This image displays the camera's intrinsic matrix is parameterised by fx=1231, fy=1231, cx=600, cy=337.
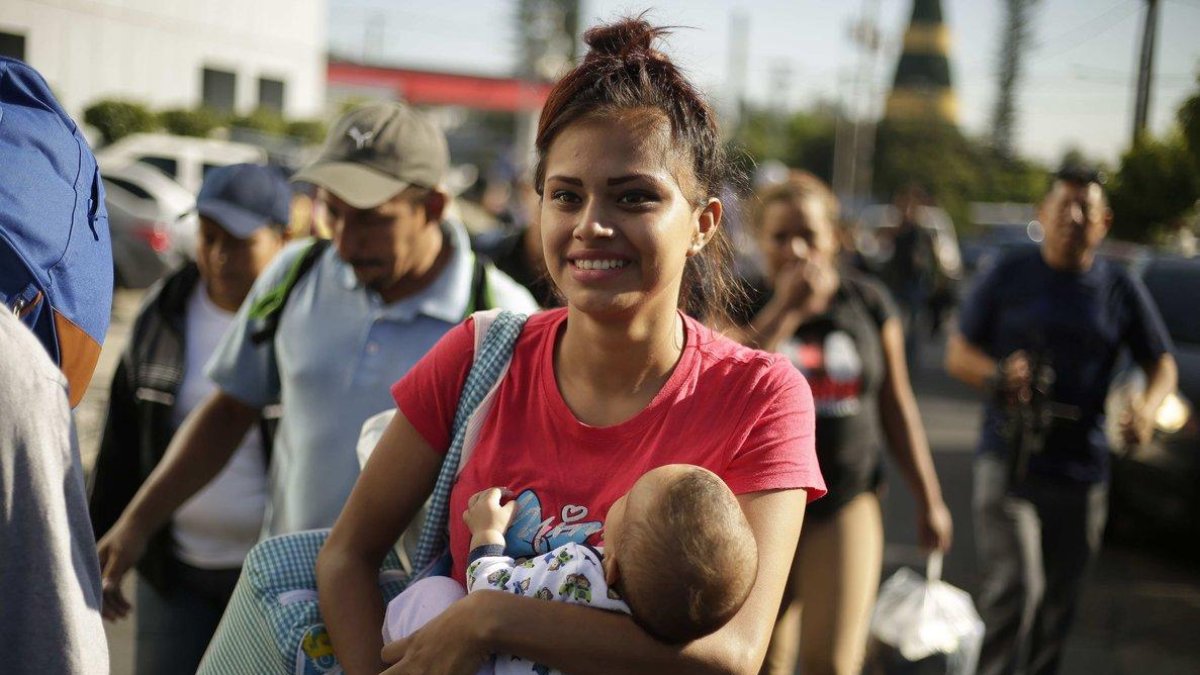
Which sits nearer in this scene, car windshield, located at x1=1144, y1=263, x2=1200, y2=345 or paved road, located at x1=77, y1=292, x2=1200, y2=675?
paved road, located at x1=77, y1=292, x2=1200, y2=675

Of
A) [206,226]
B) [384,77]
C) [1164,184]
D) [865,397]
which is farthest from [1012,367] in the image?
[384,77]

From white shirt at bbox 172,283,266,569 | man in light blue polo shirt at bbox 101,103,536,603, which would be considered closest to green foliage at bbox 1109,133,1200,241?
man in light blue polo shirt at bbox 101,103,536,603

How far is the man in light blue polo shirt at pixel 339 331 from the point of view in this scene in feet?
9.61

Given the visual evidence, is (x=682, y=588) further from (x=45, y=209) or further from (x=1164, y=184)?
(x=1164, y=184)

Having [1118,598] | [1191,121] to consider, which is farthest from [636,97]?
[1118,598]

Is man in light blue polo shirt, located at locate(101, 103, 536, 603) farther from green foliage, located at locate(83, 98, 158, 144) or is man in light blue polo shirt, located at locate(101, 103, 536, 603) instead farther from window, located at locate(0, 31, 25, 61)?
green foliage, located at locate(83, 98, 158, 144)

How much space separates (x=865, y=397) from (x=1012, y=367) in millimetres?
688

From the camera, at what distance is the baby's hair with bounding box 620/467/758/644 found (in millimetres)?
1844

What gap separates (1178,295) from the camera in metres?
8.14

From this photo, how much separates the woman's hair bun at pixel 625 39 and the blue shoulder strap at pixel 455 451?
1.86ft

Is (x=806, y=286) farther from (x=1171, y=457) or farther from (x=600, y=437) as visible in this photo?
(x=1171, y=457)

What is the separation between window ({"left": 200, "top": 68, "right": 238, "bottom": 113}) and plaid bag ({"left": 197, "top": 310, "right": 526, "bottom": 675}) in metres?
24.0

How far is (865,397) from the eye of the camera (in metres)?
4.43

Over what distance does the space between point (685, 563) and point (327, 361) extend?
1408mm
